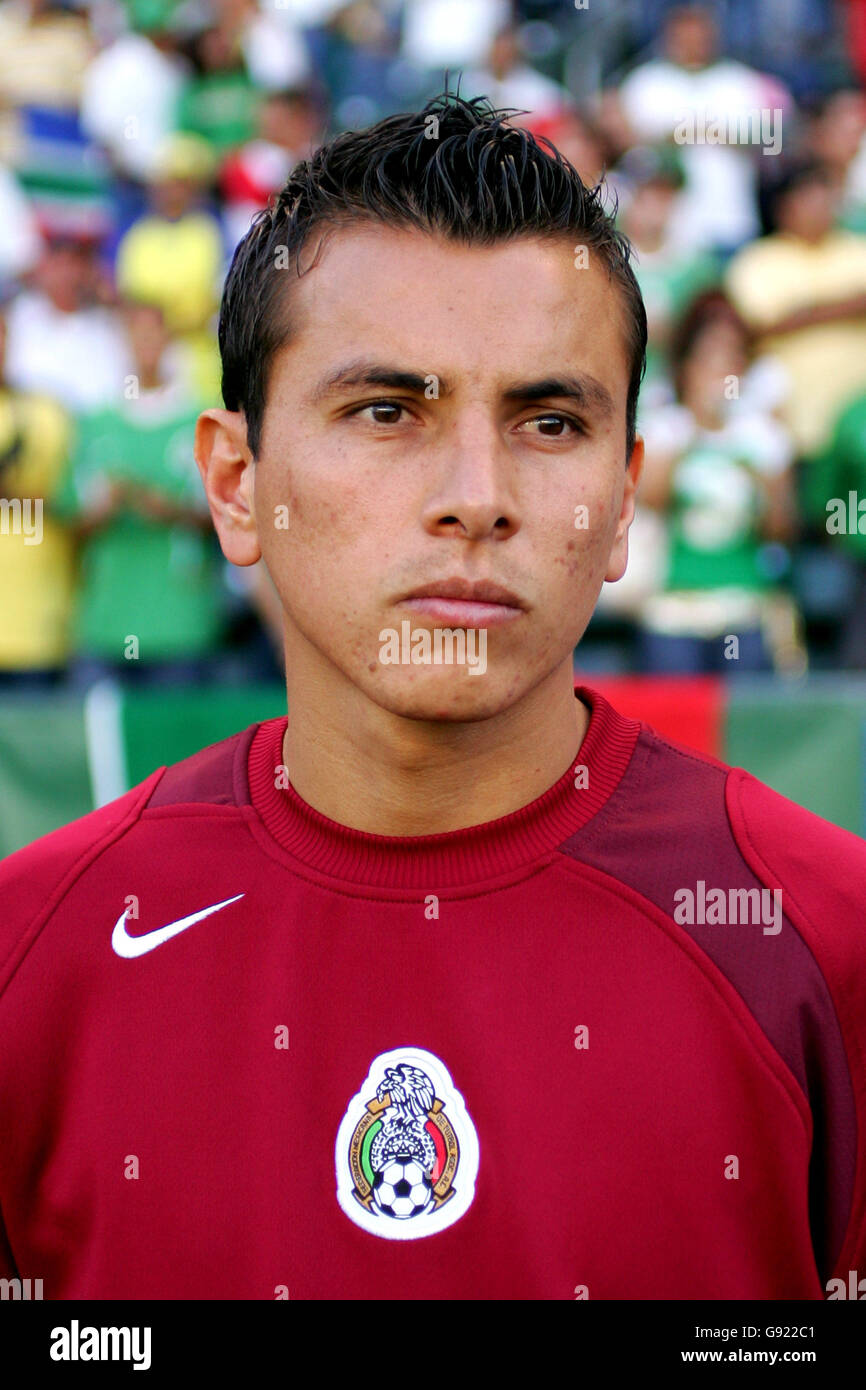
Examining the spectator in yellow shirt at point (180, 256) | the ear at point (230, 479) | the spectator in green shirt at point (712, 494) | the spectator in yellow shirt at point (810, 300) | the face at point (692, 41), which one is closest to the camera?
the ear at point (230, 479)

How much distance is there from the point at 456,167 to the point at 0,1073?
52.1 inches

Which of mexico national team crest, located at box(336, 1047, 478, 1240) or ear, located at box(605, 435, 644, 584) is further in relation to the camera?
ear, located at box(605, 435, 644, 584)

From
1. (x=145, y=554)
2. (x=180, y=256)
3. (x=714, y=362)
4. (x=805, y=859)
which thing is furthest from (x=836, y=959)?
(x=180, y=256)

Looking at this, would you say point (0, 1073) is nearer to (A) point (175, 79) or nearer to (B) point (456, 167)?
(B) point (456, 167)

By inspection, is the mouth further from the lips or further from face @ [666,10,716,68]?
face @ [666,10,716,68]

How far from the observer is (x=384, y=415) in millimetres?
1883

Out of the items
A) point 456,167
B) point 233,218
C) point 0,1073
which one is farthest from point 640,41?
point 0,1073

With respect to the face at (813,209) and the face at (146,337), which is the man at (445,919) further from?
the face at (813,209)

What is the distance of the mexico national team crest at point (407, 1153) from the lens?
1.79 m

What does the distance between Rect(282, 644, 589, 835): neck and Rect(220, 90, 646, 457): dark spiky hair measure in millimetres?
390

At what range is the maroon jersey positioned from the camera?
179 centimetres

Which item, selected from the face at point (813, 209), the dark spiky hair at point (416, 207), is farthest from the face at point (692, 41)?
the dark spiky hair at point (416, 207)

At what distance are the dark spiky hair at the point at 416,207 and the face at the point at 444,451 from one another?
3 centimetres

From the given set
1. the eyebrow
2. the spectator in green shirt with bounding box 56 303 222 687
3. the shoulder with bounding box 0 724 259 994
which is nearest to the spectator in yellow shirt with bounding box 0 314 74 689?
the spectator in green shirt with bounding box 56 303 222 687
